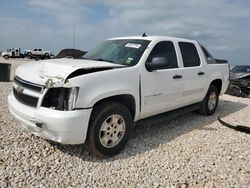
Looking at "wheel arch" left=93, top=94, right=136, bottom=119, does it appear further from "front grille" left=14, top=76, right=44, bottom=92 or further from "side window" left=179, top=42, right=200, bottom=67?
"side window" left=179, top=42, right=200, bottom=67

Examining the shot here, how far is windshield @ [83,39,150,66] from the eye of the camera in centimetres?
480

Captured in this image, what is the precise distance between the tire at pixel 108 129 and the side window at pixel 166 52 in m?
1.21

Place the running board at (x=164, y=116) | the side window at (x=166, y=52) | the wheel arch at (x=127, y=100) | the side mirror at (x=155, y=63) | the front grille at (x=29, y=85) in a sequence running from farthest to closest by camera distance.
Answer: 1. the side window at (x=166, y=52)
2. the running board at (x=164, y=116)
3. the side mirror at (x=155, y=63)
4. the wheel arch at (x=127, y=100)
5. the front grille at (x=29, y=85)

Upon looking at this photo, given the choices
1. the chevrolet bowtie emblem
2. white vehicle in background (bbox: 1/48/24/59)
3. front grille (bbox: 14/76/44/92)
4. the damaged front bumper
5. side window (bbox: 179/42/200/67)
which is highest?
side window (bbox: 179/42/200/67)

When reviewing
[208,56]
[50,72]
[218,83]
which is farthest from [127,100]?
[218,83]

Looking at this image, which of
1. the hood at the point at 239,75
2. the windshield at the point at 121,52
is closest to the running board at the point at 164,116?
the windshield at the point at 121,52

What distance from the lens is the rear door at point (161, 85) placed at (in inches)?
186

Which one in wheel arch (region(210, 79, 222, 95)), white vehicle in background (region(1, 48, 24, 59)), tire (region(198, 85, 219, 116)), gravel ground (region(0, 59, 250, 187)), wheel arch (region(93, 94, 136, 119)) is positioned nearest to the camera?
gravel ground (region(0, 59, 250, 187))

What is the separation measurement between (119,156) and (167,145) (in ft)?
3.26

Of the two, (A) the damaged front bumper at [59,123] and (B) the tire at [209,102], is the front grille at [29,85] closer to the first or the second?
(A) the damaged front bumper at [59,123]

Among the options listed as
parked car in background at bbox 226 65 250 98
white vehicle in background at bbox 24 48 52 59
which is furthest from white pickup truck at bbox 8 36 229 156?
white vehicle in background at bbox 24 48 52 59

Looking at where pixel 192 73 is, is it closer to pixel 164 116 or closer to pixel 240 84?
pixel 164 116

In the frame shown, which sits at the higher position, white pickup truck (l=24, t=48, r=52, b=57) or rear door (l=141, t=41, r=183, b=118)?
rear door (l=141, t=41, r=183, b=118)

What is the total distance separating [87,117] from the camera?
3832mm
